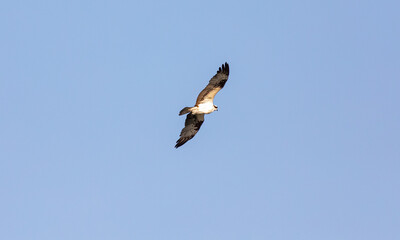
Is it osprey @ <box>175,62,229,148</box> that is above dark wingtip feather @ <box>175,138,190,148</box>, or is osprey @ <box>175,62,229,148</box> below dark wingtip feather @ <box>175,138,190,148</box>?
above

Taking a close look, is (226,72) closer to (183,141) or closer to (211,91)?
(211,91)

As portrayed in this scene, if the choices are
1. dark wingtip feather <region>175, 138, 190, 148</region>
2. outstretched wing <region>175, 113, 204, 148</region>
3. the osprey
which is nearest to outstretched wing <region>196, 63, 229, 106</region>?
the osprey

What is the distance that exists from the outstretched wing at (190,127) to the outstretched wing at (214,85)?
1168mm

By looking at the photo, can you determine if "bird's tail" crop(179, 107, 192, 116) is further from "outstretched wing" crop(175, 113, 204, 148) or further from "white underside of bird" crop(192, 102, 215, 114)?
"outstretched wing" crop(175, 113, 204, 148)

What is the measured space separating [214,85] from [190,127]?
9.30ft

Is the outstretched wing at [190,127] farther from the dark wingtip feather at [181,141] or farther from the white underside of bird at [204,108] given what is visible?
the white underside of bird at [204,108]

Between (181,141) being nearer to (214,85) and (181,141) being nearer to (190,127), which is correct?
(190,127)

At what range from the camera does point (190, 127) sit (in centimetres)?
4597

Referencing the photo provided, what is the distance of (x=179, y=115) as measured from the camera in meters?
42.6

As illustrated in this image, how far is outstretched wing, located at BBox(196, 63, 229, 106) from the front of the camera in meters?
44.2

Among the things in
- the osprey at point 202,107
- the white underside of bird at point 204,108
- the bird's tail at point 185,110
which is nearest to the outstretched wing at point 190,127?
the osprey at point 202,107

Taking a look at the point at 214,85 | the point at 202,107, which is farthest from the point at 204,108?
the point at 214,85

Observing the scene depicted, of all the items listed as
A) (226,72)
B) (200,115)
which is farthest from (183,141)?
(226,72)

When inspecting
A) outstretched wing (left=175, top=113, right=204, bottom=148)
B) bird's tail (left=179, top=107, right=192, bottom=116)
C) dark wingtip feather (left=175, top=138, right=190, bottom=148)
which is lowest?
bird's tail (left=179, top=107, right=192, bottom=116)
